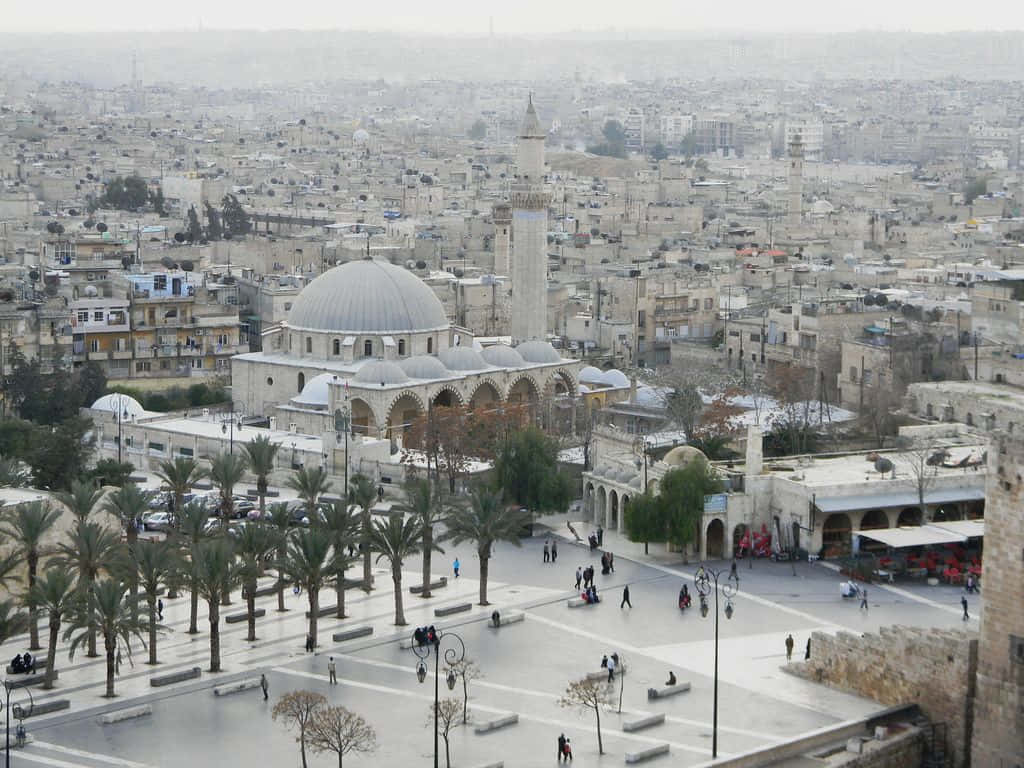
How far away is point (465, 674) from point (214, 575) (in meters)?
2.99

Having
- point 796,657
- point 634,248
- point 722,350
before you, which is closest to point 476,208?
point 634,248

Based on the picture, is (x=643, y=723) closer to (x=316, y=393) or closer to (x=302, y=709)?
(x=302, y=709)

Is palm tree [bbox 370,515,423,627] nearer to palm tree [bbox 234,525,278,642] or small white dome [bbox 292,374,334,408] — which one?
palm tree [bbox 234,525,278,642]

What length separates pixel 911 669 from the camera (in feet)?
77.4

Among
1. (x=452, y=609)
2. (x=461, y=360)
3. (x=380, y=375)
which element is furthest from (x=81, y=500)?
(x=461, y=360)

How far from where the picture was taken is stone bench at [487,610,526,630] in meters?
27.7

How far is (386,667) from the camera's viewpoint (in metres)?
25.7

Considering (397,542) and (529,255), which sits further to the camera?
(529,255)

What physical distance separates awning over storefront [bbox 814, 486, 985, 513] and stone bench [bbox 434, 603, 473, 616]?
5889 millimetres

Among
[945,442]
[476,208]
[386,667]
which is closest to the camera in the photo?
[386,667]

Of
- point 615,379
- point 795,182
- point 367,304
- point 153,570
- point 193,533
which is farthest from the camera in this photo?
point 795,182

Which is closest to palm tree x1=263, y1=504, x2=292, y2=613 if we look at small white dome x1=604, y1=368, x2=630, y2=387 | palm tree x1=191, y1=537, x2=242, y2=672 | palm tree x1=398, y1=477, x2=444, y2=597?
palm tree x1=191, y1=537, x2=242, y2=672

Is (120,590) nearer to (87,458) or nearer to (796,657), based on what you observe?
(796,657)

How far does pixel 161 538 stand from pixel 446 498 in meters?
4.42
